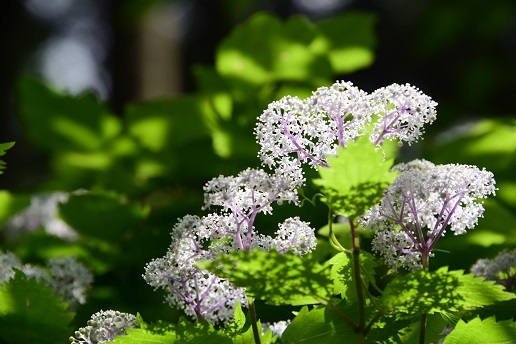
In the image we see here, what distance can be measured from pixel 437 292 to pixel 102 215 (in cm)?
92

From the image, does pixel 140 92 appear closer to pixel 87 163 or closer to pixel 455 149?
pixel 87 163

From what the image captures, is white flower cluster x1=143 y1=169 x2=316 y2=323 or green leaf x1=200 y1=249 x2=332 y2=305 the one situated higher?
white flower cluster x1=143 y1=169 x2=316 y2=323

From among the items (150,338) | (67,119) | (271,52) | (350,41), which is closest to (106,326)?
(150,338)

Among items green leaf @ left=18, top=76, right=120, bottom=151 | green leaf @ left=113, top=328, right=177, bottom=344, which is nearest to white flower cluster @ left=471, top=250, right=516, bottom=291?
green leaf @ left=113, top=328, right=177, bottom=344

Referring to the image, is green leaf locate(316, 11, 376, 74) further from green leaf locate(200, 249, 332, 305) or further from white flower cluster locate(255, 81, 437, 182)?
green leaf locate(200, 249, 332, 305)

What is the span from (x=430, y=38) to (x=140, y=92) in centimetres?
136

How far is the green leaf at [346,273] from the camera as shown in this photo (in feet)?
2.52

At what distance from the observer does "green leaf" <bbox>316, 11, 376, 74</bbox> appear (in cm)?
180

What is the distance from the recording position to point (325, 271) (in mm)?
677

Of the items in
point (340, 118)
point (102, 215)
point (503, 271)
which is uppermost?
point (102, 215)

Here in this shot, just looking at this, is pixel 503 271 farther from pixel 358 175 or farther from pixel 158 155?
pixel 158 155

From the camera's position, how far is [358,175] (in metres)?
0.65

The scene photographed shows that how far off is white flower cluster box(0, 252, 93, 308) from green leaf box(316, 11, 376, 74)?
875 mm

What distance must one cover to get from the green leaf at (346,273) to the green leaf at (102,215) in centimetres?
71
